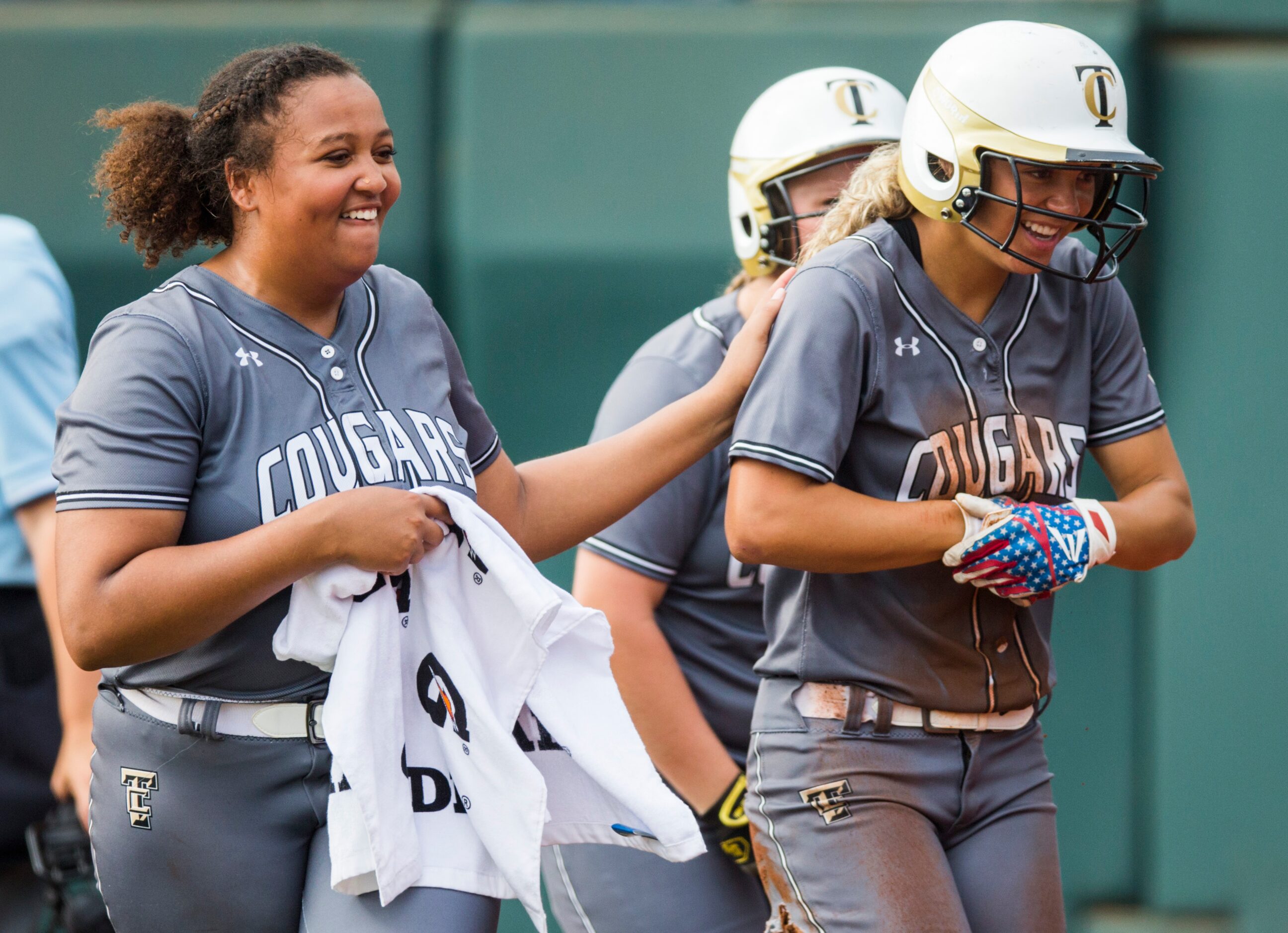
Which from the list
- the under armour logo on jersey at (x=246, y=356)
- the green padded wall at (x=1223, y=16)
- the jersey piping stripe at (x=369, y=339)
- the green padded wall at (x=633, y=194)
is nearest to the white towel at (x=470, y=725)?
the jersey piping stripe at (x=369, y=339)

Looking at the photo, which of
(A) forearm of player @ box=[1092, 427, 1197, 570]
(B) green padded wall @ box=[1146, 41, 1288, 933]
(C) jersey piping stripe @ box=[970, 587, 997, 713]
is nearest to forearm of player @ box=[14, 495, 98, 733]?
(C) jersey piping stripe @ box=[970, 587, 997, 713]

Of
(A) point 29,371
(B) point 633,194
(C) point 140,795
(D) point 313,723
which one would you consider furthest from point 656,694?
(B) point 633,194

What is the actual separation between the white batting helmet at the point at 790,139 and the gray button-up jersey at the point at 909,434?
52cm

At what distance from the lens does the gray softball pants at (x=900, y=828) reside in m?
1.95

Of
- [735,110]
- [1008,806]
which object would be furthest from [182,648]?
[735,110]

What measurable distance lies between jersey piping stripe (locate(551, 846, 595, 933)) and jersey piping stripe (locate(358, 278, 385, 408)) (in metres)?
1.05

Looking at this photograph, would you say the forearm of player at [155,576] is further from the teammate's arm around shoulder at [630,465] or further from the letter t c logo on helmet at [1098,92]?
the letter t c logo on helmet at [1098,92]

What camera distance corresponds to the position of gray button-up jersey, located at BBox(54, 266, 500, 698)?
1.70m

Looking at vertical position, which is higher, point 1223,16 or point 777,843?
point 1223,16

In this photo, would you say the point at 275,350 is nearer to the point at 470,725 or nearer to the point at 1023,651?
the point at 470,725

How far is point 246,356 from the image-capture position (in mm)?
1814

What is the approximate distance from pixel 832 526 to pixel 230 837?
0.87 metres

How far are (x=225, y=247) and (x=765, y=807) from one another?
111 cm

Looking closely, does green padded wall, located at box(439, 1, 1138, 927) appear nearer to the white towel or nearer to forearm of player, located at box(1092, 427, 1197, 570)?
forearm of player, located at box(1092, 427, 1197, 570)
